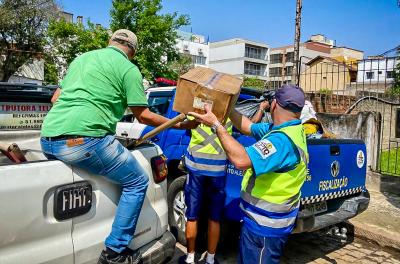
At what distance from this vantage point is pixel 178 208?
4664 mm

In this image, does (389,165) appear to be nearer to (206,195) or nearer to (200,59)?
(206,195)

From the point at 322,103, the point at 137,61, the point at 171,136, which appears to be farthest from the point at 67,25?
the point at 171,136

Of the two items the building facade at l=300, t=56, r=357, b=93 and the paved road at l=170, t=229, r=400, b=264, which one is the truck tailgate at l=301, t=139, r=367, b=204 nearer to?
the paved road at l=170, t=229, r=400, b=264

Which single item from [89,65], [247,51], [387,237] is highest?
[247,51]

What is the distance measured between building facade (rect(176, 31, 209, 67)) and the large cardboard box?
70549 millimetres

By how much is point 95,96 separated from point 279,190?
4.37 feet

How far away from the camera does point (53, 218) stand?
6.95ft

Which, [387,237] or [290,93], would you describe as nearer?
[290,93]

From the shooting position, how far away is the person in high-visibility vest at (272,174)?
234 centimetres

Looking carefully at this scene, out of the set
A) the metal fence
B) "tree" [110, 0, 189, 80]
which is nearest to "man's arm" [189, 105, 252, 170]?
the metal fence

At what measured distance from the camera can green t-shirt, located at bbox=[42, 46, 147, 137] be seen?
95.8 inches

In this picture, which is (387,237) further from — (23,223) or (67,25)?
(67,25)

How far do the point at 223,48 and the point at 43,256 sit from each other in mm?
82632

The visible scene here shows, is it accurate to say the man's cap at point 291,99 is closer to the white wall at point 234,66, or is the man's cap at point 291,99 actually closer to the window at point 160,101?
the window at point 160,101
